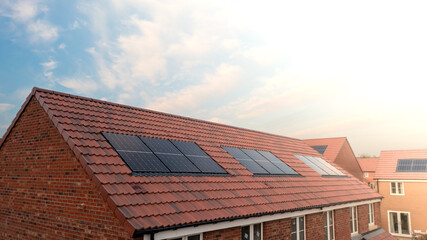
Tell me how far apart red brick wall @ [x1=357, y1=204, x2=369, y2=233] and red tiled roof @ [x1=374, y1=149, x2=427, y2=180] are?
18.4m

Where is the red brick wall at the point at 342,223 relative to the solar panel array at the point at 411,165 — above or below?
below

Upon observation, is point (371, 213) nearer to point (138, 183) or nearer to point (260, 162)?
point (260, 162)

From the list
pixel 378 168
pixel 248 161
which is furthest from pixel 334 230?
pixel 378 168

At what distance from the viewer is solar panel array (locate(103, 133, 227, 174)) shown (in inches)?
352

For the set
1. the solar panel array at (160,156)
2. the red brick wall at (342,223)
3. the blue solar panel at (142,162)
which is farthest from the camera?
the red brick wall at (342,223)

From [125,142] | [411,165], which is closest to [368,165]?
[411,165]

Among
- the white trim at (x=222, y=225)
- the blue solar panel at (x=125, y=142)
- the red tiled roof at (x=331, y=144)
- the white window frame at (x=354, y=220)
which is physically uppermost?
the red tiled roof at (x=331, y=144)

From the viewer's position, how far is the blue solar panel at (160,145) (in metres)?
10.1

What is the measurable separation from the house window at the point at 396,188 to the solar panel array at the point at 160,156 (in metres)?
29.5

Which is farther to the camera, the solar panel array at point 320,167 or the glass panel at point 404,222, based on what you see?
the glass panel at point 404,222

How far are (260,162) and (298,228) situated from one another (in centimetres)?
333

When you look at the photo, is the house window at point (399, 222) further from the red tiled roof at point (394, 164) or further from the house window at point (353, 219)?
the house window at point (353, 219)

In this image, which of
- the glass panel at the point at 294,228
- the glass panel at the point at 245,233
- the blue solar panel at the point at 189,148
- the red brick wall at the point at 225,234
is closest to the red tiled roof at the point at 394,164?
the glass panel at the point at 294,228

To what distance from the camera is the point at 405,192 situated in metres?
32.3
